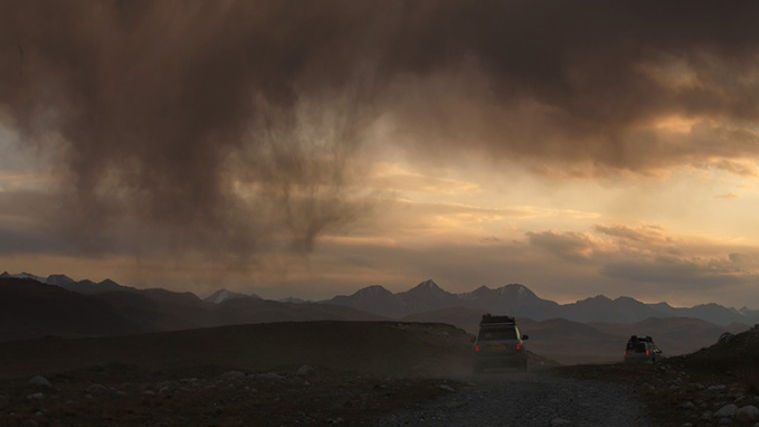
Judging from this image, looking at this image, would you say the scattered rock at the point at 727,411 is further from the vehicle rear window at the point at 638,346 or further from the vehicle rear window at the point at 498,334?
the vehicle rear window at the point at 638,346

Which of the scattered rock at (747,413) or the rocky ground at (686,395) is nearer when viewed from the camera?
the scattered rock at (747,413)

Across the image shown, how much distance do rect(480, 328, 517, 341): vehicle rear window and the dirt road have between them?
580 centimetres

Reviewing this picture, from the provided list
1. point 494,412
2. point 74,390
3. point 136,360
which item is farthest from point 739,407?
point 136,360

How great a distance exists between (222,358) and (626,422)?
4941cm

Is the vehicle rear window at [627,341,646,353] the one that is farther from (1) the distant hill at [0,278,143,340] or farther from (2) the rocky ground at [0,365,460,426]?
(1) the distant hill at [0,278,143,340]

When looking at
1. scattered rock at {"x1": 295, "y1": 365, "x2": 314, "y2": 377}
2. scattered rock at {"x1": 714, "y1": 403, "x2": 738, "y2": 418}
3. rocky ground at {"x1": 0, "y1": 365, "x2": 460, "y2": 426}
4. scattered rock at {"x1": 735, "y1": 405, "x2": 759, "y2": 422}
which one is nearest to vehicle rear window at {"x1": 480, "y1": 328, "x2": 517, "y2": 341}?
rocky ground at {"x1": 0, "y1": 365, "x2": 460, "y2": 426}

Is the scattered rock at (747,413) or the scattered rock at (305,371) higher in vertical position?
the scattered rock at (747,413)

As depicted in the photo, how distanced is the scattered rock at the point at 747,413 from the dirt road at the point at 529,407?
7.41ft

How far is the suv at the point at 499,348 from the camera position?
34938 mm

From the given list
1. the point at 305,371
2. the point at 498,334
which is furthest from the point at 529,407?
the point at 305,371

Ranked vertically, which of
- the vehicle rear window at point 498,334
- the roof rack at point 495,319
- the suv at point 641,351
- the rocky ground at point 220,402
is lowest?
the rocky ground at point 220,402

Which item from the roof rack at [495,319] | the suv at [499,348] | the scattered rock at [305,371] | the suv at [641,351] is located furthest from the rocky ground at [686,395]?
the scattered rock at [305,371]

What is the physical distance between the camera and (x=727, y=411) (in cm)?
1892

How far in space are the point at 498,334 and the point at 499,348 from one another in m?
0.74
